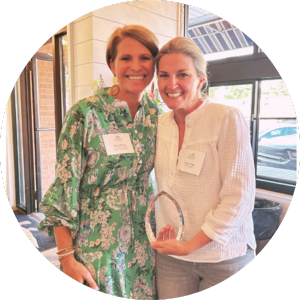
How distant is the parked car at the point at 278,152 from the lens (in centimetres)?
269

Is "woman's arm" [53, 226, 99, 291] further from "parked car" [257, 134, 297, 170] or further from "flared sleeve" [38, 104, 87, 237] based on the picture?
"parked car" [257, 134, 297, 170]

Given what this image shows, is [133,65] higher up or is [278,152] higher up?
[133,65]

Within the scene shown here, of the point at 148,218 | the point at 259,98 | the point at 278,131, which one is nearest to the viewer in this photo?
the point at 148,218

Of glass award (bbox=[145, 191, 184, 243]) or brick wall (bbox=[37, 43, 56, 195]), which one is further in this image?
brick wall (bbox=[37, 43, 56, 195])

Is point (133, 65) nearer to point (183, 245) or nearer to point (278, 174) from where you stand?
point (183, 245)

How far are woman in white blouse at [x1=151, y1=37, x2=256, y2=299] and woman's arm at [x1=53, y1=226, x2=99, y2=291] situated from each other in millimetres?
251

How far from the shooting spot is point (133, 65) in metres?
0.99

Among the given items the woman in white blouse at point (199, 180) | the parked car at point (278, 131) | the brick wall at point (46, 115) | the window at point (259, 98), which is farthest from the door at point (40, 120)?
the woman in white blouse at point (199, 180)

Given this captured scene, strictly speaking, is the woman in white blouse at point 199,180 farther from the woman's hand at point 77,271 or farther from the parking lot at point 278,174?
the parking lot at point 278,174

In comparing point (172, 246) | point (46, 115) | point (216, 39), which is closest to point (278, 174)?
point (216, 39)

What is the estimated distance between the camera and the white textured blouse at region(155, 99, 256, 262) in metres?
0.88

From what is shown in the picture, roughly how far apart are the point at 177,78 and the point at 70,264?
0.74 m

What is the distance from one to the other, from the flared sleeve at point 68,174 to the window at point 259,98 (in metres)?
0.57

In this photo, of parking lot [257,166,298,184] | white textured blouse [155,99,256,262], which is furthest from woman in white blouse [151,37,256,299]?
parking lot [257,166,298,184]
